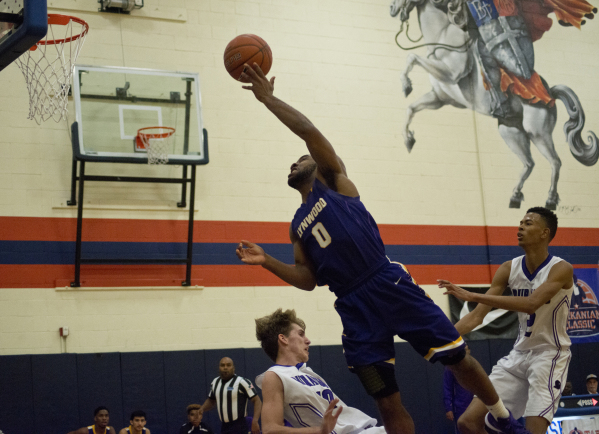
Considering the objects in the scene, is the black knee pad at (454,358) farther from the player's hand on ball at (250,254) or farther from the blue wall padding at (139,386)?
the blue wall padding at (139,386)

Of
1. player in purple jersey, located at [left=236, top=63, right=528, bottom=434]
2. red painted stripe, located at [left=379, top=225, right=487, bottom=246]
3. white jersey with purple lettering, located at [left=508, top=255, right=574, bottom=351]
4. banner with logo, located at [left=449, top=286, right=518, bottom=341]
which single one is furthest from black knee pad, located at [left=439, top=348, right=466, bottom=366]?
banner with logo, located at [left=449, top=286, right=518, bottom=341]

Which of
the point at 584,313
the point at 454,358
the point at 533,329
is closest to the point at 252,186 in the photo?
the point at 533,329

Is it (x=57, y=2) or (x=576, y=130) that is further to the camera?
(x=576, y=130)

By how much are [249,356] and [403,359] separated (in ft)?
8.31

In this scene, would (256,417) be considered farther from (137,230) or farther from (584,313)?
(584,313)

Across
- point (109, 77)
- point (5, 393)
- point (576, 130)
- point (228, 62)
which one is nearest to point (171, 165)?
point (109, 77)

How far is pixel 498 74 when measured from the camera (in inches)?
492

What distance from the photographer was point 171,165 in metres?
10.4

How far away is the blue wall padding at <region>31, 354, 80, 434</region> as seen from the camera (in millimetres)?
9141

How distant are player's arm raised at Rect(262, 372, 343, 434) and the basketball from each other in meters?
2.19

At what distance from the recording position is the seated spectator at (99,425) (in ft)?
28.5

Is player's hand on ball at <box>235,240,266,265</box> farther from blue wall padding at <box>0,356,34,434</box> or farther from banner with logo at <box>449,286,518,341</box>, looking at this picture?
banner with logo at <box>449,286,518,341</box>

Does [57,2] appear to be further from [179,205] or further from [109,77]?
[179,205]

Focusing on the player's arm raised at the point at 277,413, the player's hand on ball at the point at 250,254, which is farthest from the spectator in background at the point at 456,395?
the player's arm raised at the point at 277,413
